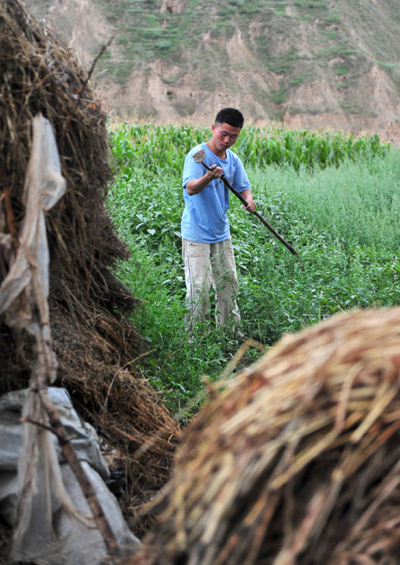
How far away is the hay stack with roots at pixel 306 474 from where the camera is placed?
142cm

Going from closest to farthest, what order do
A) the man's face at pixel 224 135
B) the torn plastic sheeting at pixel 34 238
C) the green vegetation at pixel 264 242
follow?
the torn plastic sheeting at pixel 34 238 → the green vegetation at pixel 264 242 → the man's face at pixel 224 135

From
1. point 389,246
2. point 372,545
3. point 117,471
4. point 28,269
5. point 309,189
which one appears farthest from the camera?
point 309,189

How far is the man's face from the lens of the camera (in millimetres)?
5535

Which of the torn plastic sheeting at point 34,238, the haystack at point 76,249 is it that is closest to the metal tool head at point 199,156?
the haystack at point 76,249

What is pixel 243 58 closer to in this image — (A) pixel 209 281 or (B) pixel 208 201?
(B) pixel 208 201

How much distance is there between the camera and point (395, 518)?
146 centimetres

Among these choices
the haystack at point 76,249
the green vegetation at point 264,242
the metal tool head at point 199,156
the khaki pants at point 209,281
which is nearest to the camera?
the haystack at point 76,249

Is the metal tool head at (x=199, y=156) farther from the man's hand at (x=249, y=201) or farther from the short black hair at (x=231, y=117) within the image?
the man's hand at (x=249, y=201)

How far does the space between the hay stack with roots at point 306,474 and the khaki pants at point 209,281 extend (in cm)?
408

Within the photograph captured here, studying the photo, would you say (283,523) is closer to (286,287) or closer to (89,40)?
(286,287)

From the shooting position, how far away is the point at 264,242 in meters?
8.79

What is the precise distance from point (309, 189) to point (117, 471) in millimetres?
8429

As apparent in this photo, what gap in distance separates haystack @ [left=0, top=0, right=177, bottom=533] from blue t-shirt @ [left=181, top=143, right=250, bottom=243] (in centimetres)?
165

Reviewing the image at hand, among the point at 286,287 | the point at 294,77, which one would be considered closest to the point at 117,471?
the point at 286,287
